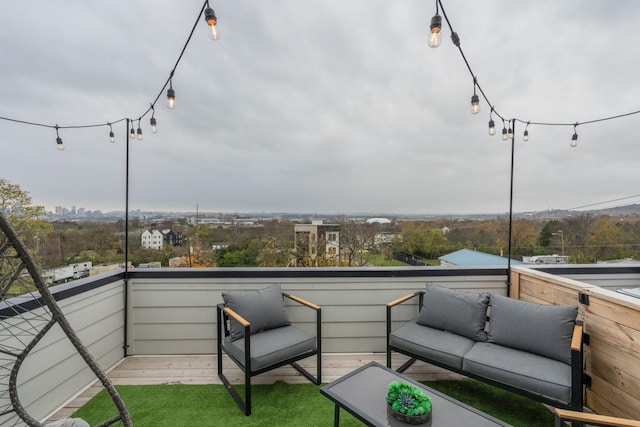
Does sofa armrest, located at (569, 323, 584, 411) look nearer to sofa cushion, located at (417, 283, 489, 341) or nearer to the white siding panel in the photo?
sofa cushion, located at (417, 283, 489, 341)

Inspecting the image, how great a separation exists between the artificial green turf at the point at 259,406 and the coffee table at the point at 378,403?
0.47 metres

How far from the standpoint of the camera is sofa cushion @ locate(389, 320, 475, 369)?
209cm

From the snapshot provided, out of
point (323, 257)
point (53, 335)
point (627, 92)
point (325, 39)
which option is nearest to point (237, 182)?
point (323, 257)

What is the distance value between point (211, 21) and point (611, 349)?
353 cm

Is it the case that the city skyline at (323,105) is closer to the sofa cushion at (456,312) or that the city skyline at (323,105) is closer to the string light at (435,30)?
the sofa cushion at (456,312)

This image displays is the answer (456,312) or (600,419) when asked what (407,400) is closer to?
(600,419)

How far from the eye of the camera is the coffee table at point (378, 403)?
1356 mm

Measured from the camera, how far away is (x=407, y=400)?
53.8 inches

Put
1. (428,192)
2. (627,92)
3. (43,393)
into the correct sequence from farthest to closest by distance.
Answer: (428,192) → (627,92) → (43,393)

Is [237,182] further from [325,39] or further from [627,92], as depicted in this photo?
[627,92]

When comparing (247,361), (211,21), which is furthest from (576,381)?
(211,21)

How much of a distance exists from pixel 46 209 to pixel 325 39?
392cm

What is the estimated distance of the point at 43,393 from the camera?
1994 millimetres

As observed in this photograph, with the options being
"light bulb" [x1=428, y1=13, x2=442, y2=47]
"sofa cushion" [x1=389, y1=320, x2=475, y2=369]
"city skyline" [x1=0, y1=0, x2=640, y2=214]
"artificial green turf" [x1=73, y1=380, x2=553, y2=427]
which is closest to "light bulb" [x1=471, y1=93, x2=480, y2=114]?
"light bulb" [x1=428, y1=13, x2=442, y2=47]
